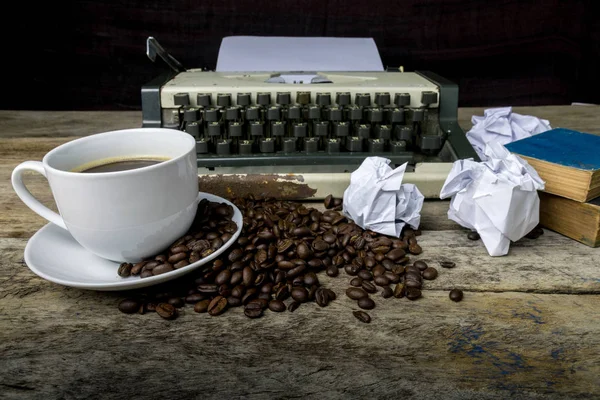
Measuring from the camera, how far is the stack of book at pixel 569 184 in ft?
3.05

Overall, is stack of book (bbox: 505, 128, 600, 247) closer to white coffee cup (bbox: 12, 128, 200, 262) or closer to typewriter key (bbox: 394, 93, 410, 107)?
typewriter key (bbox: 394, 93, 410, 107)

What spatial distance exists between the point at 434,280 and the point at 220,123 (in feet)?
2.15

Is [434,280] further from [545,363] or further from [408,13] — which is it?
[408,13]

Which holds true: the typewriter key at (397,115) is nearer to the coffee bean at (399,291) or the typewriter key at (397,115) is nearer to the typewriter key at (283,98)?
the typewriter key at (283,98)

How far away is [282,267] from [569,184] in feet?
1.75

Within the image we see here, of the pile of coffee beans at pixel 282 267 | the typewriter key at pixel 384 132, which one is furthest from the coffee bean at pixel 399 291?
the typewriter key at pixel 384 132

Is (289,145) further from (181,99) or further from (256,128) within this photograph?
(181,99)

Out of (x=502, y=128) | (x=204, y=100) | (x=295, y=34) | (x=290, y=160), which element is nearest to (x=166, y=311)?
(x=290, y=160)

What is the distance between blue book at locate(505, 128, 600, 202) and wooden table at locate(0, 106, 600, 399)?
0.13 metres

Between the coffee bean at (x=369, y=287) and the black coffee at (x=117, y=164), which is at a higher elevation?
the black coffee at (x=117, y=164)

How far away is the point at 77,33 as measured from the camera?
2043 millimetres

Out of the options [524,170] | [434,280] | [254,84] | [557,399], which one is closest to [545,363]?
[557,399]

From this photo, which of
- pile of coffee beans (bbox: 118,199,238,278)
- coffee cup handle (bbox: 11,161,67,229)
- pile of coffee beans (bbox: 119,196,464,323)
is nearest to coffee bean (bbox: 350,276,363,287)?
pile of coffee beans (bbox: 119,196,464,323)

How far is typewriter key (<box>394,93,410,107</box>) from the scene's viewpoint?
1.28 m
